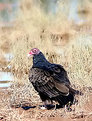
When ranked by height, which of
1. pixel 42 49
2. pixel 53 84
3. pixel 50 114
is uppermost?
pixel 42 49

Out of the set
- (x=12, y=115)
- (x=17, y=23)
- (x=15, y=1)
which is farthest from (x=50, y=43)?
(x=15, y=1)

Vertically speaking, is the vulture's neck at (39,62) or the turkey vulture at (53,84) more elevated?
the vulture's neck at (39,62)

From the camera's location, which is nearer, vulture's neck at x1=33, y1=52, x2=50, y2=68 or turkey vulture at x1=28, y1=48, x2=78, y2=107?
turkey vulture at x1=28, y1=48, x2=78, y2=107

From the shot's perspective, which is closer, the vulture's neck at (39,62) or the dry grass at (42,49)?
the vulture's neck at (39,62)

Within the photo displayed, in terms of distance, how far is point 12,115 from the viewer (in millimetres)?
6715

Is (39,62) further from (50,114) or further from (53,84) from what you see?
(50,114)

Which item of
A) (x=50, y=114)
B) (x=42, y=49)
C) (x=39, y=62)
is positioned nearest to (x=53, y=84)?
(x=50, y=114)

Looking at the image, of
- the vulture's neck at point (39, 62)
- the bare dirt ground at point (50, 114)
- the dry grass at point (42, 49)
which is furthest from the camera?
the dry grass at point (42, 49)

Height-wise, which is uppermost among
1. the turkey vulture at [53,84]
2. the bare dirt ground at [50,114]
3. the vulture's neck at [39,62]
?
the vulture's neck at [39,62]

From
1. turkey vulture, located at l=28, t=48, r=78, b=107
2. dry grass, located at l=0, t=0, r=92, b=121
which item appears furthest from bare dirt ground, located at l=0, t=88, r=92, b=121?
turkey vulture, located at l=28, t=48, r=78, b=107

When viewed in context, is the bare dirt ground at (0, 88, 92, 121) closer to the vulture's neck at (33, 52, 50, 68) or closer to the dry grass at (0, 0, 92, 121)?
the dry grass at (0, 0, 92, 121)

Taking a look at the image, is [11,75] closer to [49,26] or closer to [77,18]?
[49,26]

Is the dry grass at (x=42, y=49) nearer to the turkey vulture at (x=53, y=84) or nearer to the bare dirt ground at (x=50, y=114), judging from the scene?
the bare dirt ground at (x=50, y=114)

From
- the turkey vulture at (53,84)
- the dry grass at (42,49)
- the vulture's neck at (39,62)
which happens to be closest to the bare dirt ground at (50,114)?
the dry grass at (42,49)
